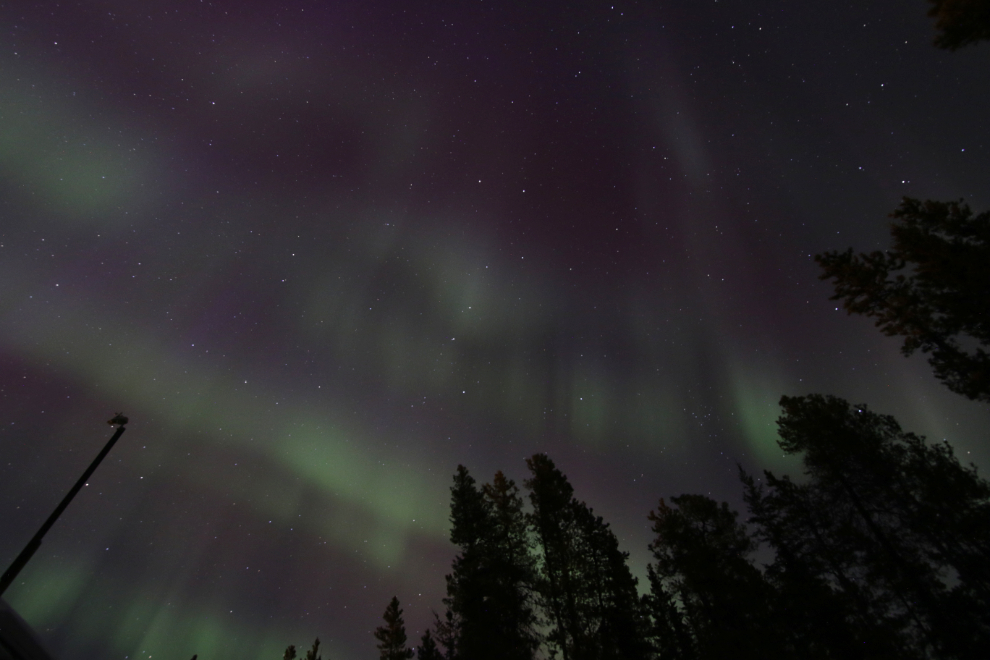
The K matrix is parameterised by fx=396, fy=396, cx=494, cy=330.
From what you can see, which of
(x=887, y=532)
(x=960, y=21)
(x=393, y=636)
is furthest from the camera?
(x=393, y=636)

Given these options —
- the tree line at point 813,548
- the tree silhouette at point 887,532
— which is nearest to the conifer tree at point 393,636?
the tree line at point 813,548

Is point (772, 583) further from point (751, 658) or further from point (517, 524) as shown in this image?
point (517, 524)

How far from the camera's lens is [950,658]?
44.4 feet

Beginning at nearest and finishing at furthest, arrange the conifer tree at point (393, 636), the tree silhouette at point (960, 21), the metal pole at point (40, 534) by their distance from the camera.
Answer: the tree silhouette at point (960, 21) < the metal pole at point (40, 534) < the conifer tree at point (393, 636)

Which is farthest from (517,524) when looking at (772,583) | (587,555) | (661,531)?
(772,583)

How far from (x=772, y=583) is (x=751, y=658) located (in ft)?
20.0

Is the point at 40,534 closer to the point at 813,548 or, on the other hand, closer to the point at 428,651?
the point at 428,651

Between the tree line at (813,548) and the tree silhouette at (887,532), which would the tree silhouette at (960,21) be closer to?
the tree line at (813,548)

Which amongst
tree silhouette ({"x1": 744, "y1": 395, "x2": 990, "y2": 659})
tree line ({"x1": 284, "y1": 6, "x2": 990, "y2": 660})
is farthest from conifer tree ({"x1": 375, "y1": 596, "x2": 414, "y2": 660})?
tree silhouette ({"x1": 744, "y1": 395, "x2": 990, "y2": 659})

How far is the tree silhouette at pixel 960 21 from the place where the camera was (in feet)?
19.9

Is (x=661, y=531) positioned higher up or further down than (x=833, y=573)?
higher up

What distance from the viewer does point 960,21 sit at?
6309mm

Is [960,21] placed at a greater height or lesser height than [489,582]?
greater

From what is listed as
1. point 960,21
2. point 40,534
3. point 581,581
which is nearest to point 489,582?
point 581,581
